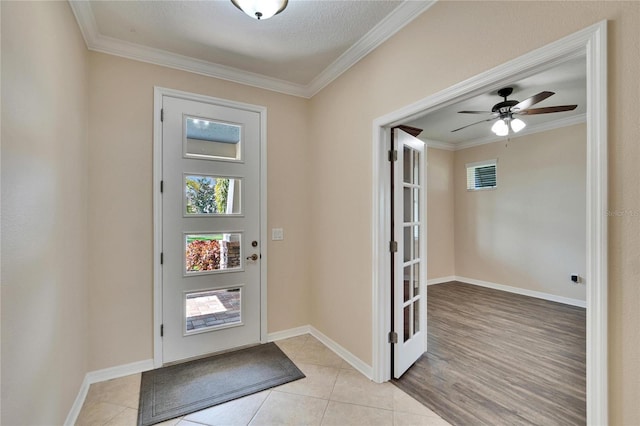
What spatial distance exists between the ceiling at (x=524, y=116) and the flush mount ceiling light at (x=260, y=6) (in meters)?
1.15

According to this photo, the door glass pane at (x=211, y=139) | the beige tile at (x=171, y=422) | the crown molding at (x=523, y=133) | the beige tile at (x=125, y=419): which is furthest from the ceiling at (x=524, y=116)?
the beige tile at (x=125, y=419)

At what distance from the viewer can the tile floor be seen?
188cm

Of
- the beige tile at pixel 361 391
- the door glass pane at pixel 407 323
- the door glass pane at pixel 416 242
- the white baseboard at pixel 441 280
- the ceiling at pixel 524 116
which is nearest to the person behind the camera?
the beige tile at pixel 361 391

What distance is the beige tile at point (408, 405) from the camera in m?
1.95

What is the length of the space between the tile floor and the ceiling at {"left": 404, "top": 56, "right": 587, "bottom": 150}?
2.03m

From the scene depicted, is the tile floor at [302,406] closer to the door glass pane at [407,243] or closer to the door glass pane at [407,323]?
the door glass pane at [407,323]

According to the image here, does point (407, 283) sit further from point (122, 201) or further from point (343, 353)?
point (122, 201)

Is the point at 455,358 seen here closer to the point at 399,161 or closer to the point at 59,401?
Answer: the point at 399,161

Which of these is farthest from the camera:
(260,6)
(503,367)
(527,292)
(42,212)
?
(527,292)

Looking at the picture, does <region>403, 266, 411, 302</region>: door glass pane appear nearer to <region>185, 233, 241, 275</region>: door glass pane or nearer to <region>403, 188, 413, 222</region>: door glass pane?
<region>403, 188, 413, 222</region>: door glass pane

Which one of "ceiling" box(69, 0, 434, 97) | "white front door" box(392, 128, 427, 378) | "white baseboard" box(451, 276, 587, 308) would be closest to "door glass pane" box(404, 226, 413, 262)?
"white front door" box(392, 128, 427, 378)

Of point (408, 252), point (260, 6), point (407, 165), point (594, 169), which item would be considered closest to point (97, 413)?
point (408, 252)

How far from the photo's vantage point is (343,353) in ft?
8.83

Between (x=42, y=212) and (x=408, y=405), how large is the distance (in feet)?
8.17
